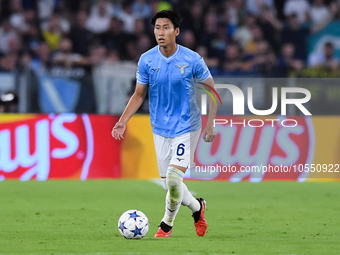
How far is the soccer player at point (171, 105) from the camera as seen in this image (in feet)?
19.9

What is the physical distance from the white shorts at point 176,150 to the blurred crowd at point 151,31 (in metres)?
6.87

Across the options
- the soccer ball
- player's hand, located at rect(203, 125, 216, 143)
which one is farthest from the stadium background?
player's hand, located at rect(203, 125, 216, 143)

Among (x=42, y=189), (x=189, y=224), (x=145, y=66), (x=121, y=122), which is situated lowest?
(x=42, y=189)

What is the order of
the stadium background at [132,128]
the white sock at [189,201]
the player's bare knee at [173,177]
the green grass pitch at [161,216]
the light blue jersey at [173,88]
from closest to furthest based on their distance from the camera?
the green grass pitch at [161,216]
the player's bare knee at [173,177]
the light blue jersey at [173,88]
the white sock at [189,201]
the stadium background at [132,128]

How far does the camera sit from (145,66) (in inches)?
245

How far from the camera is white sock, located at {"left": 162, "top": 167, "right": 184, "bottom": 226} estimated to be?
6.03 meters

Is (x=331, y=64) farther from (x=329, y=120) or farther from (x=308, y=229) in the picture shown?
(x=308, y=229)

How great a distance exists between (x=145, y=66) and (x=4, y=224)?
2.36 meters

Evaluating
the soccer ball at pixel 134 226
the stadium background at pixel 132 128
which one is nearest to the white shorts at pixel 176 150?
the soccer ball at pixel 134 226

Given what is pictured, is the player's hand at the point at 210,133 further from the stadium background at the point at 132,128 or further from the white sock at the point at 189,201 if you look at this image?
the stadium background at the point at 132,128

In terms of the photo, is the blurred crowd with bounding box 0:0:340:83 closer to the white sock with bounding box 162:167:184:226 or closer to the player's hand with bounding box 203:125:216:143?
the player's hand with bounding box 203:125:216:143

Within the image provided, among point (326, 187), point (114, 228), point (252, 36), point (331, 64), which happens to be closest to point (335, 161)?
point (326, 187)

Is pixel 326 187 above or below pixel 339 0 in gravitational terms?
below

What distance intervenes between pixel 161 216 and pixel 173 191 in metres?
1.90
